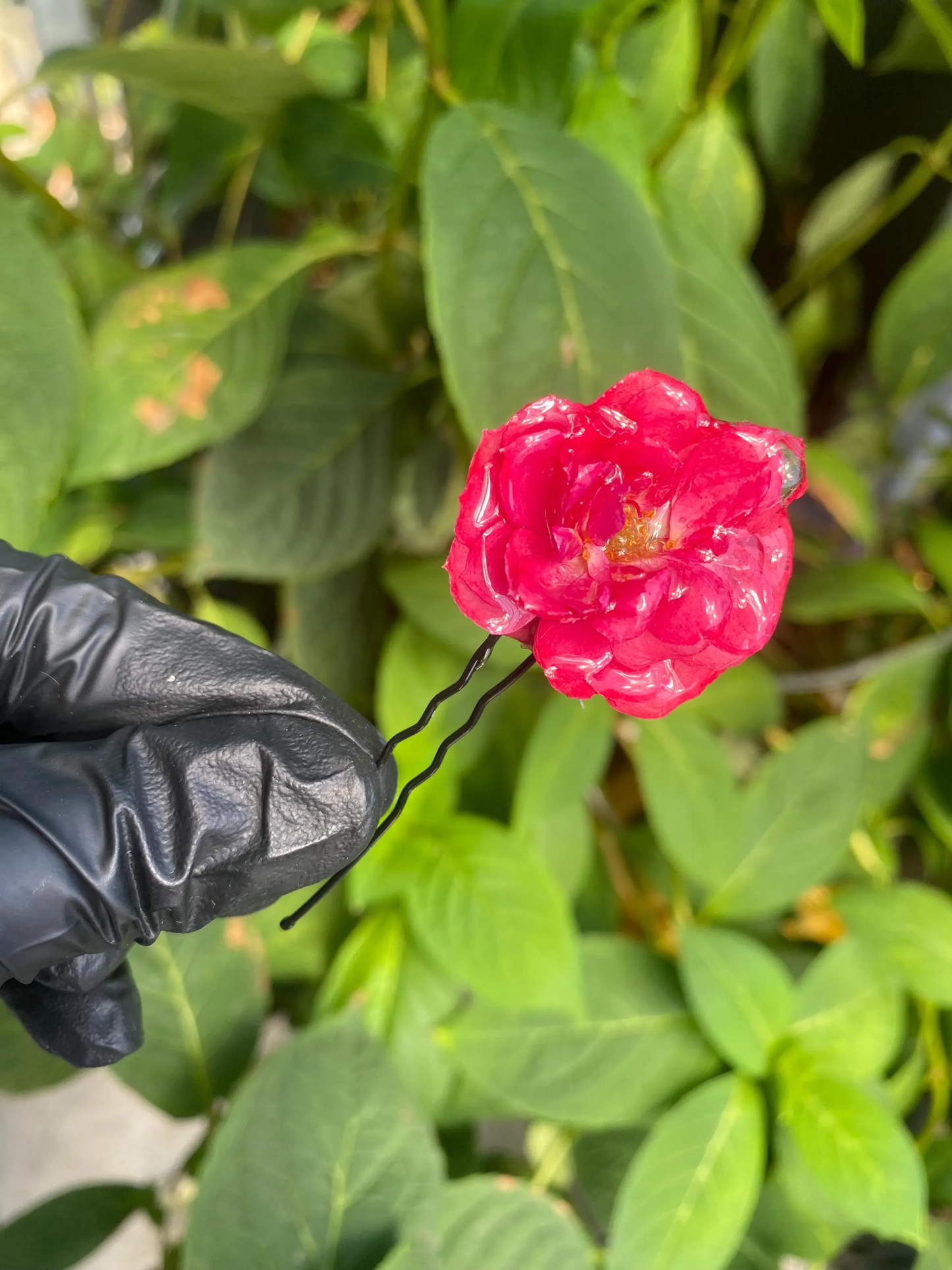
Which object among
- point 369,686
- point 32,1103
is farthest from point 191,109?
point 32,1103

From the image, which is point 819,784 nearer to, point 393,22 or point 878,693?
point 878,693

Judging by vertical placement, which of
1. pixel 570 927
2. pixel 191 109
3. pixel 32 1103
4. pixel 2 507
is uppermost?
pixel 191 109

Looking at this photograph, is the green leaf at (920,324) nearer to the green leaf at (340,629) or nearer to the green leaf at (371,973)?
the green leaf at (340,629)

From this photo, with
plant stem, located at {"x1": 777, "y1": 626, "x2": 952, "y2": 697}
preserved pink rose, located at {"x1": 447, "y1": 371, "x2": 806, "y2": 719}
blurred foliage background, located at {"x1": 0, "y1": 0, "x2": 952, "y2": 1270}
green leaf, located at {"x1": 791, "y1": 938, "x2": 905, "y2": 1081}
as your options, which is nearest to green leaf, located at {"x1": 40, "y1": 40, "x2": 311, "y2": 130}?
blurred foliage background, located at {"x1": 0, "y1": 0, "x2": 952, "y2": 1270}

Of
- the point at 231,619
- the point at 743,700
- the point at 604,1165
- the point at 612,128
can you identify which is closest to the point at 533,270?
the point at 612,128

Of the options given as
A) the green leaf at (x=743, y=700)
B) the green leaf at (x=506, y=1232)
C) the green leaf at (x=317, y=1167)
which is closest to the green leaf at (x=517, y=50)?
the green leaf at (x=743, y=700)
